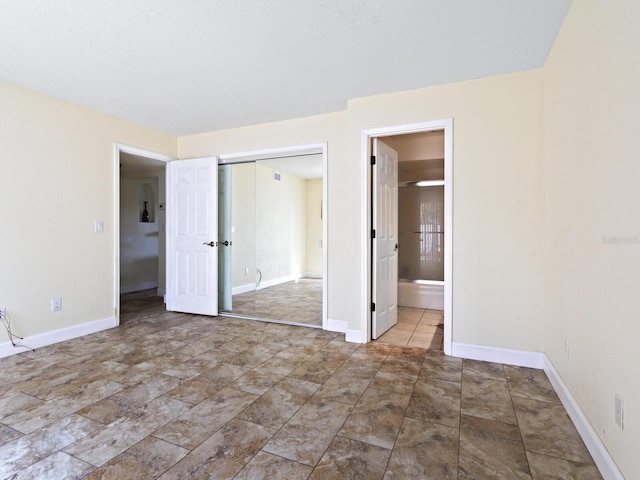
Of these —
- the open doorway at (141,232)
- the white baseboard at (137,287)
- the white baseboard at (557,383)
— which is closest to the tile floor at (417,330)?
the white baseboard at (557,383)

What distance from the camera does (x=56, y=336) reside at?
3373mm

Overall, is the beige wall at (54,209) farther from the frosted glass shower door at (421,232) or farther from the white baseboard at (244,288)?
the frosted glass shower door at (421,232)

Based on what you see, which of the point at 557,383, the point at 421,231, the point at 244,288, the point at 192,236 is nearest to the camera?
the point at 557,383

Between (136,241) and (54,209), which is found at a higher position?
(54,209)

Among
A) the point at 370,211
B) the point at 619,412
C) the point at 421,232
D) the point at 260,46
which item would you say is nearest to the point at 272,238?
the point at 421,232

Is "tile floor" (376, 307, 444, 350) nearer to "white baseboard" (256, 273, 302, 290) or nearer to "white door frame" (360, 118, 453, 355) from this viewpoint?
"white door frame" (360, 118, 453, 355)

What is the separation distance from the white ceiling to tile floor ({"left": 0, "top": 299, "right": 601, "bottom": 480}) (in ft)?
7.97

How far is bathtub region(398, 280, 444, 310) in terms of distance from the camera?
4.93 metres

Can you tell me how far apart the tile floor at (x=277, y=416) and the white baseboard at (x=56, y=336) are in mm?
135

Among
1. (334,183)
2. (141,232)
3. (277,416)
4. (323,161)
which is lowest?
(277,416)

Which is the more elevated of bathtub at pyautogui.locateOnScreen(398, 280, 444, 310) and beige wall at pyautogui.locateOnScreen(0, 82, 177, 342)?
beige wall at pyautogui.locateOnScreen(0, 82, 177, 342)

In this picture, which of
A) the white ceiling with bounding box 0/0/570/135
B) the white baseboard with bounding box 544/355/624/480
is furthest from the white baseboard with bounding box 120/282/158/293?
Result: the white baseboard with bounding box 544/355/624/480

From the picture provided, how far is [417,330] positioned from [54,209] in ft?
13.2

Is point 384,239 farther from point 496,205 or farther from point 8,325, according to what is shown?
point 8,325
